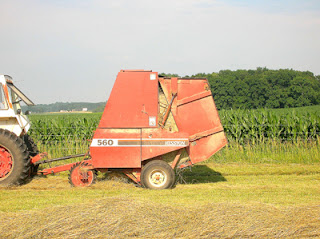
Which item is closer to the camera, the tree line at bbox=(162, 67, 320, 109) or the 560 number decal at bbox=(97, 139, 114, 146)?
the 560 number decal at bbox=(97, 139, 114, 146)

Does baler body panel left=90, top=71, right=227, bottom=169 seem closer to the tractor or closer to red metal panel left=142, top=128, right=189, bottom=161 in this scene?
red metal panel left=142, top=128, right=189, bottom=161

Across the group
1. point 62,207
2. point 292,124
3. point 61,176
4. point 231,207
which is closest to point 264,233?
point 231,207

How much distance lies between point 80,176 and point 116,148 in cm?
107

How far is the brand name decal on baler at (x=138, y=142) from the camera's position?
732 cm

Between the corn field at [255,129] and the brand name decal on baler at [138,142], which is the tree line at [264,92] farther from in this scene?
the brand name decal on baler at [138,142]

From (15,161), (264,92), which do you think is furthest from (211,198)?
(264,92)

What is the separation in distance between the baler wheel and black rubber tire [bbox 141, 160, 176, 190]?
43.8 inches

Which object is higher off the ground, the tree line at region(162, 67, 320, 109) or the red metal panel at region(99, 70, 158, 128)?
the tree line at region(162, 67, 320, 109)

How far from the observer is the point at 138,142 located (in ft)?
24.0

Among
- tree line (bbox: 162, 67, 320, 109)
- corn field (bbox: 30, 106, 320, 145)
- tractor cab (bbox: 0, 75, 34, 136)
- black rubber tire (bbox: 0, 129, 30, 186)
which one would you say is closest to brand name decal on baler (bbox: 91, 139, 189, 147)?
black rubber tire (bbox: 0, 129, 30, 186)

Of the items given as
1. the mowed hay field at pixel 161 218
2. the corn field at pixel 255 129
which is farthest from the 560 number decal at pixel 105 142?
the corn field at pixel 255 129

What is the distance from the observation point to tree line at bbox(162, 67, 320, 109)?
4958cm

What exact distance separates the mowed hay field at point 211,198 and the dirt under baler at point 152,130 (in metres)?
0.42

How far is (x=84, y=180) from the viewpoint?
7754mm
